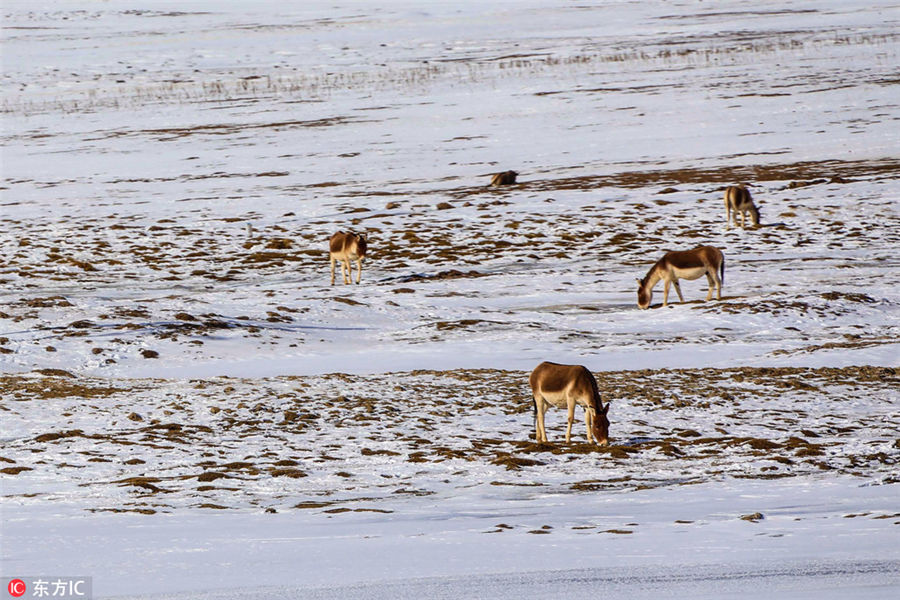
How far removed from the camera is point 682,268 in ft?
64.7

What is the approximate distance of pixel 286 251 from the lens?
2706cm

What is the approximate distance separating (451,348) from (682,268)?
14.8 ft

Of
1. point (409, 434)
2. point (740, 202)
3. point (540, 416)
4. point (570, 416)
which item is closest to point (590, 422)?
point (570, 416)

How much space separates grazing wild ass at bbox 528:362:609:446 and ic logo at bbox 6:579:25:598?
5512mm

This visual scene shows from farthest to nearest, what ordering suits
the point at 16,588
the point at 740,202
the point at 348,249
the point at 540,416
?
the point at 740,202, the point at 348,249, the point at 540,416, the point at 16,588

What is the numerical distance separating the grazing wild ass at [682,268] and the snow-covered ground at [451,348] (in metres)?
0.46


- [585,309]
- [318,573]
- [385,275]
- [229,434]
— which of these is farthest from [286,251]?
[318,573]

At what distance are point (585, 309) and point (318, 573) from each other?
13372 mm

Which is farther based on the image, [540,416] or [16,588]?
[540,416]

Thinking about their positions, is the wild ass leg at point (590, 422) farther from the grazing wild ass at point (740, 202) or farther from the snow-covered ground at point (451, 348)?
the grazing wild ass at point (740, 202)

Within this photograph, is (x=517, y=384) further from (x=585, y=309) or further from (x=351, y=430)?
(x=585, y=309)

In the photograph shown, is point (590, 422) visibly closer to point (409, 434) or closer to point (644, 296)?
point (409, 434)

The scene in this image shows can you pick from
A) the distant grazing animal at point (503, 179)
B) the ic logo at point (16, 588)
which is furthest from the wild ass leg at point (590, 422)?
the distant grazing animal at point (503, 179)

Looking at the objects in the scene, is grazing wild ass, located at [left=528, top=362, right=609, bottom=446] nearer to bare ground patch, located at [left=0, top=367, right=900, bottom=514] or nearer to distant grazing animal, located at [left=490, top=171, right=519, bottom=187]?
bare ground patch, located at [left=0, top=367, right=900, bottom=514]
